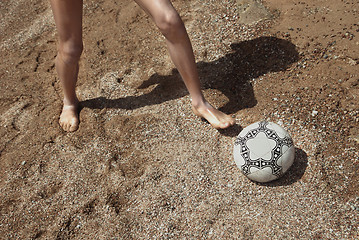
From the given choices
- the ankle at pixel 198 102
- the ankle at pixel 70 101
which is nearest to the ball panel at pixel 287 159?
the ankle at pixel 198 102

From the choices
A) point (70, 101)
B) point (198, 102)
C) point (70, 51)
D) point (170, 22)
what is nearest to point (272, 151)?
point (198, 102)

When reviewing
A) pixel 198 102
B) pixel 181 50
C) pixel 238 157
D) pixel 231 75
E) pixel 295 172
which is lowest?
pixel 295 172

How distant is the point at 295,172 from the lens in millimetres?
2785

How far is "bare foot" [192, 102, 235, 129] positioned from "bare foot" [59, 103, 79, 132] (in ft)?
4.04

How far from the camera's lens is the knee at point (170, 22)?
8.20 feet

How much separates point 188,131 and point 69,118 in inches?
47.5

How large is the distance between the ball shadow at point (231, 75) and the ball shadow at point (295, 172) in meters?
0.81

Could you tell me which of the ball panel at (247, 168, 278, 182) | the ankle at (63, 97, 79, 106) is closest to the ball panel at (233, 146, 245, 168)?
the ball panel at (247, 168, 278, 182)

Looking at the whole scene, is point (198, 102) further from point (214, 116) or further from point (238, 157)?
point (238, 157)

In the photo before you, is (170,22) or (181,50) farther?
(181,50)

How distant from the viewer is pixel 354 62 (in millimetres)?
3238

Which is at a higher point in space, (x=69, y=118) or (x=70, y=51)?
(x=70, y=51)

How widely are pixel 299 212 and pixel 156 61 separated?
2.25m

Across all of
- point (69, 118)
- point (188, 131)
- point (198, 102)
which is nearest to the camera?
point (198, 102)
